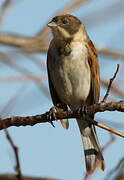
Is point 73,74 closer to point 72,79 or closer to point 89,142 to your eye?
point 72,79

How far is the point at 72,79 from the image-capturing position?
414cm

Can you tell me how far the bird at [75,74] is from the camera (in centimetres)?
411

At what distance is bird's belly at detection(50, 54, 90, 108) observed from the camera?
4105mm

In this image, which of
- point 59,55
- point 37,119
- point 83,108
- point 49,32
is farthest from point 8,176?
point 49,32

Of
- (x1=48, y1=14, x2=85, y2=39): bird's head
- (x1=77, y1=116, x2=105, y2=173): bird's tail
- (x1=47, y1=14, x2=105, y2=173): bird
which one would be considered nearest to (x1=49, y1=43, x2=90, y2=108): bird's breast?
(x1=47, y1=14, x2=105, y2=173): bird

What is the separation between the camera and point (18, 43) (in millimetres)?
4844

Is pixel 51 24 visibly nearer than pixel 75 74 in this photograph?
No

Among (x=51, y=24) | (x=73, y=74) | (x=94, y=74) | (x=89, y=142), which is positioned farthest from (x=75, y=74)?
(x=89, y=142)

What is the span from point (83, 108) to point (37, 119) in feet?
1.33

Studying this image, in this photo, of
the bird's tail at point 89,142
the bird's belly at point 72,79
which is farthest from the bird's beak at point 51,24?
the bird's tail at point 89,142

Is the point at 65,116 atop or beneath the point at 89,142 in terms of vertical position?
atop

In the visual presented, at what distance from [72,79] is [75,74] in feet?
0.19

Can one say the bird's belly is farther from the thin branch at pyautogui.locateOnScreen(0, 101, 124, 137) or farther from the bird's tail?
the thin branch at pyautogui.locateOnScreen(0, 101, 124, 137)

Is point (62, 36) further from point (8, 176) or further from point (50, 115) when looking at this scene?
point (8, 176)
